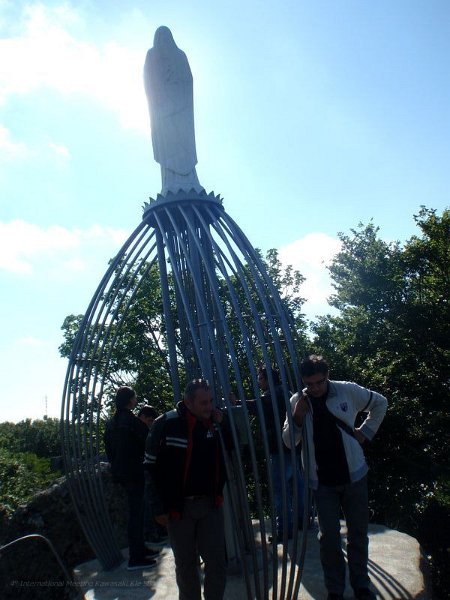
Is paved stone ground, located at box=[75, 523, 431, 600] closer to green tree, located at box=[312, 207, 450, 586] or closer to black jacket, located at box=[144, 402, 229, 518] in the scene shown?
black jacket, located at box=[144, 402, 229, 518]

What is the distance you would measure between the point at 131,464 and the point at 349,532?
7.03ft

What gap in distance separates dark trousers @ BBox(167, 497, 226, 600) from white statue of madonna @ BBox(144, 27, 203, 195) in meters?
2.95

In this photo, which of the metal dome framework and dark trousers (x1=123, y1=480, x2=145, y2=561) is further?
dark trousers (x1=123, y1=480, x2=145, y2=561)

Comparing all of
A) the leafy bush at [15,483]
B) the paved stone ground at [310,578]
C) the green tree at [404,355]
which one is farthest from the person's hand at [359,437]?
the leafy bush at [15,483]

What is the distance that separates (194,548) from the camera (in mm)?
3123

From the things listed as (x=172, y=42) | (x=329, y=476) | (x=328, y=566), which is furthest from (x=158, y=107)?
→ (x=328, y=566)

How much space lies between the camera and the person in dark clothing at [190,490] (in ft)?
10.0

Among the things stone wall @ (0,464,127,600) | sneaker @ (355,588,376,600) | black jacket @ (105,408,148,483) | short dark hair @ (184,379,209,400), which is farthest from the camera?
stone wall @ (0,464,127,600)

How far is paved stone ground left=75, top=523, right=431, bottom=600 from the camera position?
368 cm

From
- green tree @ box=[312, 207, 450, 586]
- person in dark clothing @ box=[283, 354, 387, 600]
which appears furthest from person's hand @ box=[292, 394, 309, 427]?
green tree @ box=[312, 207, 450, 586]

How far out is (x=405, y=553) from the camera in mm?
4402

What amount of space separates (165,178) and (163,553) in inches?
150

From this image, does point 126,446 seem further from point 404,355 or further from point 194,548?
point 404,355

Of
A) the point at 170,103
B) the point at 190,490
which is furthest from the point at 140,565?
the point at 170,103
